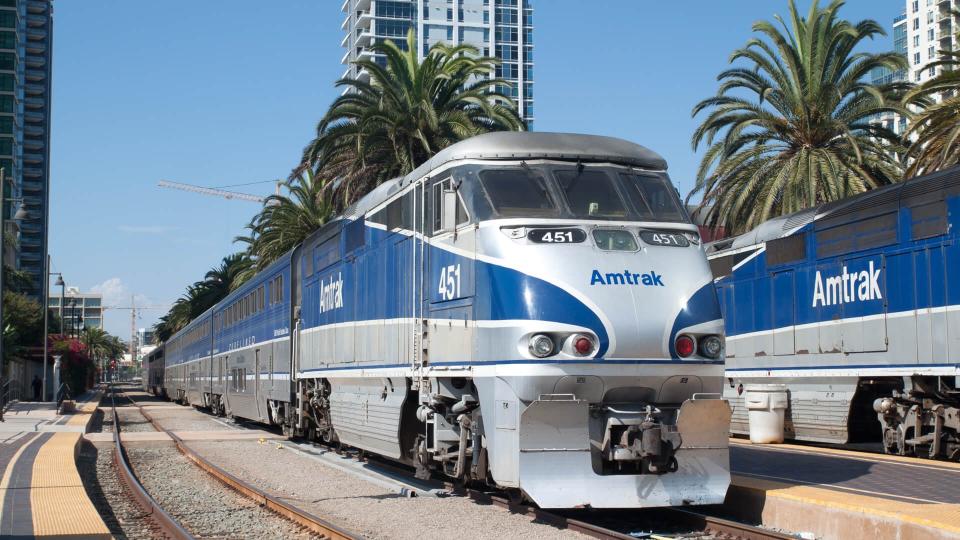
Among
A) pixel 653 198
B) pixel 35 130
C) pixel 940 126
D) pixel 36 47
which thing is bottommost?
pixel 653 198

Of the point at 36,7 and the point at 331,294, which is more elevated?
the point at 36,7

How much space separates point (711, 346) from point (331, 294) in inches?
323

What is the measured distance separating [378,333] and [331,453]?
5.80 m

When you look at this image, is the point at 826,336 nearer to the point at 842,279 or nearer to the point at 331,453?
the point at 842,279

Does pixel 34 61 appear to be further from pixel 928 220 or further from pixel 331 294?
pixel 928 220

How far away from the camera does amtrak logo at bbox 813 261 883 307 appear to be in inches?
607

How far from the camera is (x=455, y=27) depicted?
132125 mm

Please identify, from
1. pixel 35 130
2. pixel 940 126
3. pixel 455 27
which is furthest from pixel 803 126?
pixel 35 130

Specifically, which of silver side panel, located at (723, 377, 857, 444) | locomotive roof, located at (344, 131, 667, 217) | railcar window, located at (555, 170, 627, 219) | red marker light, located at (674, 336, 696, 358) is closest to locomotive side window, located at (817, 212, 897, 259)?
silver side panel, located at (723, 377, 857, 444)

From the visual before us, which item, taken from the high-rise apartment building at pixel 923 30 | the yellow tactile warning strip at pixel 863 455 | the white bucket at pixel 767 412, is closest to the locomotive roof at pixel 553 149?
the yellow tactile warning strip at pixel 863 455

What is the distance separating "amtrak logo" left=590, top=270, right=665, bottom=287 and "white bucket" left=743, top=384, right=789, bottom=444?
8537mm

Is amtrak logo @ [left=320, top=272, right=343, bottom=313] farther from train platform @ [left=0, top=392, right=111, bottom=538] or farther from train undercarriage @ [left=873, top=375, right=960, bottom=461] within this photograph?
train undercarriage @ [left=873, top=375, right=960, bottom=461]

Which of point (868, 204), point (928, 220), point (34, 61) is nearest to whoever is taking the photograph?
point (928, 220)

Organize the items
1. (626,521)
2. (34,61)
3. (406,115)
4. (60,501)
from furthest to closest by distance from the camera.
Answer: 1. (34,61)
2. (406,115)
3. (60,501)
4. (626,521)
